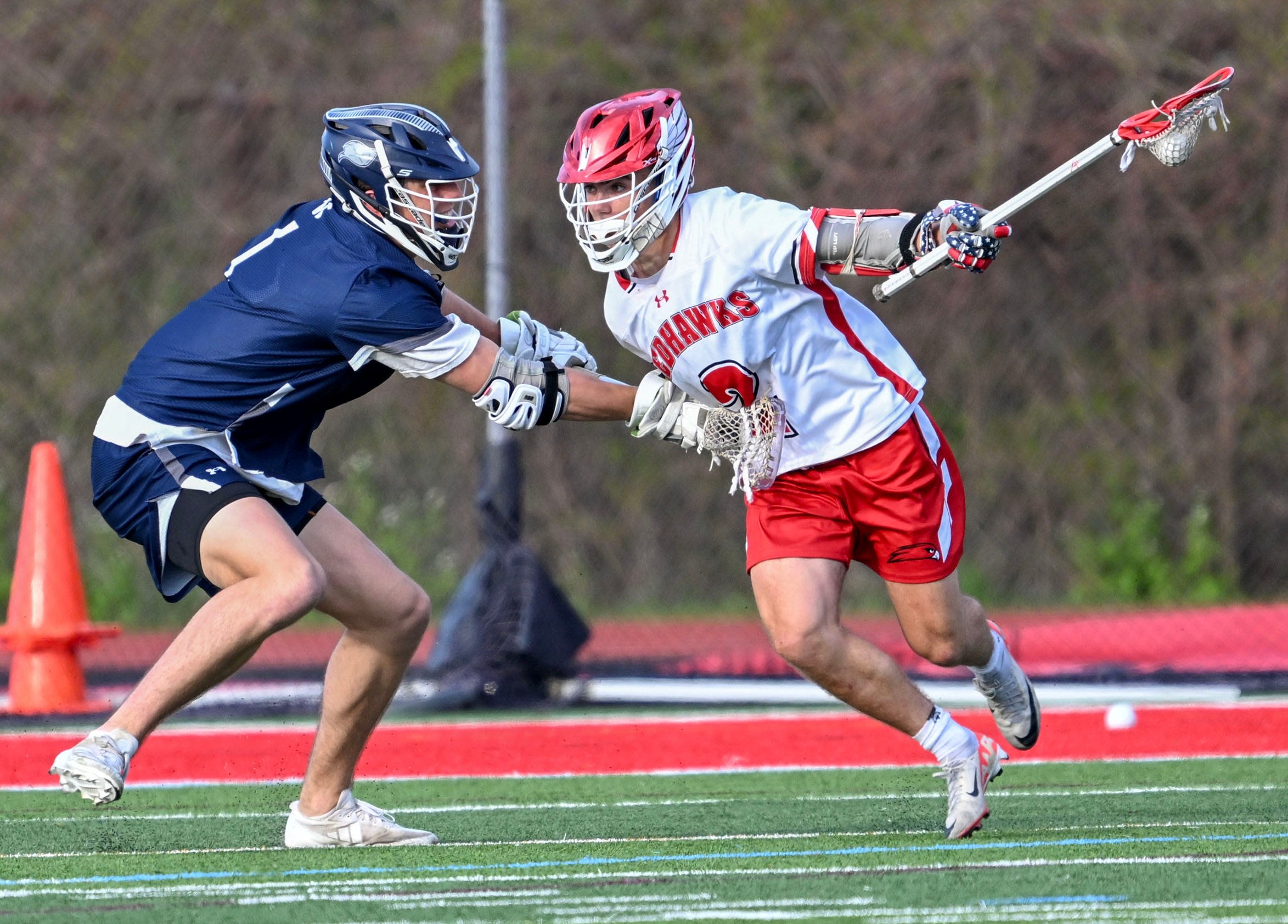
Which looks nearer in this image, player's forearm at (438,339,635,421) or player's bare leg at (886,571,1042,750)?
player's forearm at (438,339,635,421)

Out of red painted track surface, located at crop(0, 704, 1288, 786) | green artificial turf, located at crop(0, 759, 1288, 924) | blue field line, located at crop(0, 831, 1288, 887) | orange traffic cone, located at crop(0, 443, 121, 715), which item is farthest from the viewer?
orange traffic cone, located at crop(0, 443, 121, 715)

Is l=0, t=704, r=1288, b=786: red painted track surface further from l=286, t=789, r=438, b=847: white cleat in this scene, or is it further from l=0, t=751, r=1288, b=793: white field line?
l=286, t=789, r=438, b=847: white cleat

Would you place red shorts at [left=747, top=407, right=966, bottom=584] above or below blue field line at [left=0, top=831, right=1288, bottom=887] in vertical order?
above

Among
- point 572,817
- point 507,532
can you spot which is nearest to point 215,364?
point 572,817

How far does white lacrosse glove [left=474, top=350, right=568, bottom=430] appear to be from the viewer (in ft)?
15.4

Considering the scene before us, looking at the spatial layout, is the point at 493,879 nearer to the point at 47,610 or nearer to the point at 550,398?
the point at 550,398

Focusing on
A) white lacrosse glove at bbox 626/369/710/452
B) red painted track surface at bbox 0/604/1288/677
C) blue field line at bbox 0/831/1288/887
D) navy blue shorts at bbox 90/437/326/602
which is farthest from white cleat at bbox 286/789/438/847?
red painted track surface at bbox 0/604/1288/677

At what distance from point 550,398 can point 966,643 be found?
55.3 inches

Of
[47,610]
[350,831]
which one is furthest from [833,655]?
[47,610]

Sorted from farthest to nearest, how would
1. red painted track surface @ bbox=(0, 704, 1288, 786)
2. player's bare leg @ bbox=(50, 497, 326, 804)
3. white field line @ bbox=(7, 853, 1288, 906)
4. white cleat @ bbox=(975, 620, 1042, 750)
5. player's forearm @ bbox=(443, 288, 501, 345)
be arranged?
red painted track surface @ bbox=(0, 704, 1288, 786) < white cleat @ bbox=(975, 620, 1042, 750) < player's forearm @ bbox=(443, 288, 501, 345) < player's bare leg @ bbox=(50, 497, 326, 804) < white field line @ bbox=(7, 853, 1288, 906)

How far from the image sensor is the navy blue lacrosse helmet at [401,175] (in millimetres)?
4777

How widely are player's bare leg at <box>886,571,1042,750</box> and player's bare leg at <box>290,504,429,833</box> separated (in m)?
1.35

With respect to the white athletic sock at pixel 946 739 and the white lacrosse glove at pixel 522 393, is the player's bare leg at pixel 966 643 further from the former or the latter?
the white lacrosse glove at pixel 522 393

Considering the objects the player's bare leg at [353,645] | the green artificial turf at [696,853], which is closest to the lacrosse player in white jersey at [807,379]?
the green artificial turf at [696,853]
